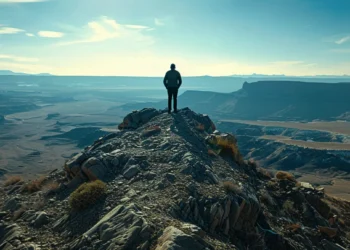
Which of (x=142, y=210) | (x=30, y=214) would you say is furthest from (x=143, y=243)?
(x=30, y=214)

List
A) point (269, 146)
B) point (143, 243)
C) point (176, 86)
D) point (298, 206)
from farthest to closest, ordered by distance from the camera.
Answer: point (269, 146)
point (176, 86)
point (298, 206)
point (143, 243)

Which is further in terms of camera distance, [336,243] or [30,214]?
[336,243]

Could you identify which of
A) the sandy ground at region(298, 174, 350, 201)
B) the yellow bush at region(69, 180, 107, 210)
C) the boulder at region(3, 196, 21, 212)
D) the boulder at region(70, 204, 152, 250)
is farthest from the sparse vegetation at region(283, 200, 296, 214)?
the sandy ground at region(298, 174, 350, 201)

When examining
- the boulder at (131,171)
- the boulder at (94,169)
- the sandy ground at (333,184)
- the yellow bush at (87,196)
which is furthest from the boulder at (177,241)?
the sandy ground at (333,184)

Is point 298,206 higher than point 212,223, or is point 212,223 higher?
point 212,223

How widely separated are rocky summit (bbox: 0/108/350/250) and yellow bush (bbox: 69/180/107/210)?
0.03m

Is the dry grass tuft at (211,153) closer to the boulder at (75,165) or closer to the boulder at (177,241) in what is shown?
the boulder at (75,165)

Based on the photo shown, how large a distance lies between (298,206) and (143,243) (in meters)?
8.73

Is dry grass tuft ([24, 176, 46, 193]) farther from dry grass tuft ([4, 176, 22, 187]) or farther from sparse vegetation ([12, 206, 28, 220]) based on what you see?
dry grass tuft ([4, 176, 22, 187])

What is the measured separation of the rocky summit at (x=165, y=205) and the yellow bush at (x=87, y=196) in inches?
1.2

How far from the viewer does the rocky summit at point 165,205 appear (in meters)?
8.36

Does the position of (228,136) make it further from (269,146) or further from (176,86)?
(269,146)

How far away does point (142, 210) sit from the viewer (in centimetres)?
896

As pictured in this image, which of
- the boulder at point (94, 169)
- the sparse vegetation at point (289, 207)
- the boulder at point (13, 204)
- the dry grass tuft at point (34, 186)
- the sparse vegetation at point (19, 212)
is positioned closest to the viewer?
the sparse vegetation at point (19, 212)
